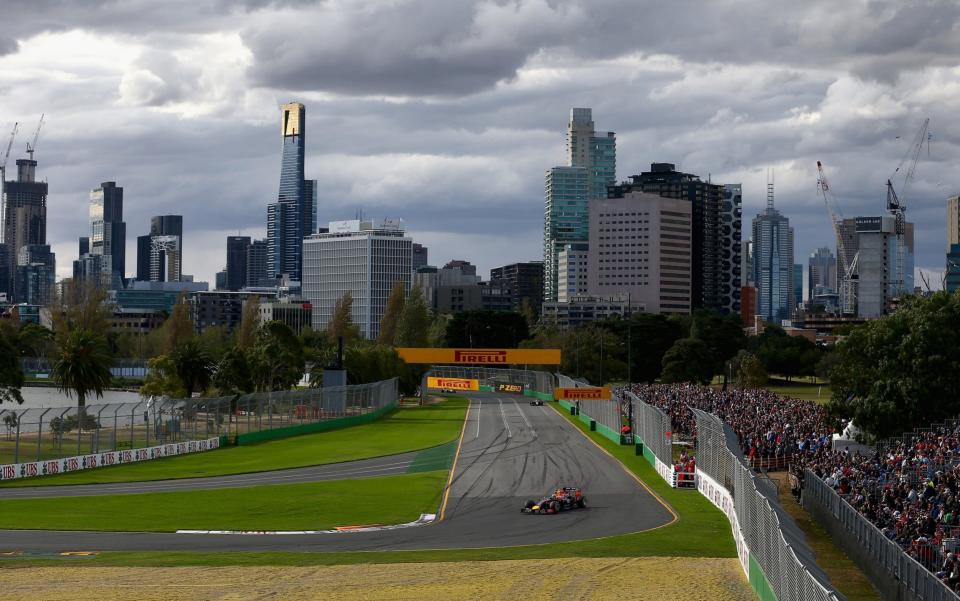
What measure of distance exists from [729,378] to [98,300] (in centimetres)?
10841

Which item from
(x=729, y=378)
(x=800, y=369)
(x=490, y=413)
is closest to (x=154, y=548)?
(x=490, y=413)

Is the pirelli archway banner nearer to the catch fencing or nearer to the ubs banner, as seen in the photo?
the catch fencing

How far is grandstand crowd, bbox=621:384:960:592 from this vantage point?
3462 centimetres

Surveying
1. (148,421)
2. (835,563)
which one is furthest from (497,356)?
(835,563)

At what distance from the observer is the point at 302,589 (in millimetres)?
31766

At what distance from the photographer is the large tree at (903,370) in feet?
211

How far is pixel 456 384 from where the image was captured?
6097 inches

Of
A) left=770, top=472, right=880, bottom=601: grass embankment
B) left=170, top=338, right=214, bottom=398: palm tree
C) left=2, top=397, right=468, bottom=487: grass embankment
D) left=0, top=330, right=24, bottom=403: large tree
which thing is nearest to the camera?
left=770, top=472, right=880, bottom=601: grass embankment

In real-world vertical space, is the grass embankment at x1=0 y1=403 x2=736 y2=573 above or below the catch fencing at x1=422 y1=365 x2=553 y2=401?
below

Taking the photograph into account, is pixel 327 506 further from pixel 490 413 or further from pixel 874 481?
pixel 490 413

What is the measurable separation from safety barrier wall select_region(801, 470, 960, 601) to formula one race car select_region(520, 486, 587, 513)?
957cm

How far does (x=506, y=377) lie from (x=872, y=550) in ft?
396

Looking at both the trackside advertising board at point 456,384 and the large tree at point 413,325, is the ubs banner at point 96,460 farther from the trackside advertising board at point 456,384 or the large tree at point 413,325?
the large tree at point 413,325

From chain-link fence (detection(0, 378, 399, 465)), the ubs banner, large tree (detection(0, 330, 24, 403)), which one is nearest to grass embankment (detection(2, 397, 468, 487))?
the ubs banner
